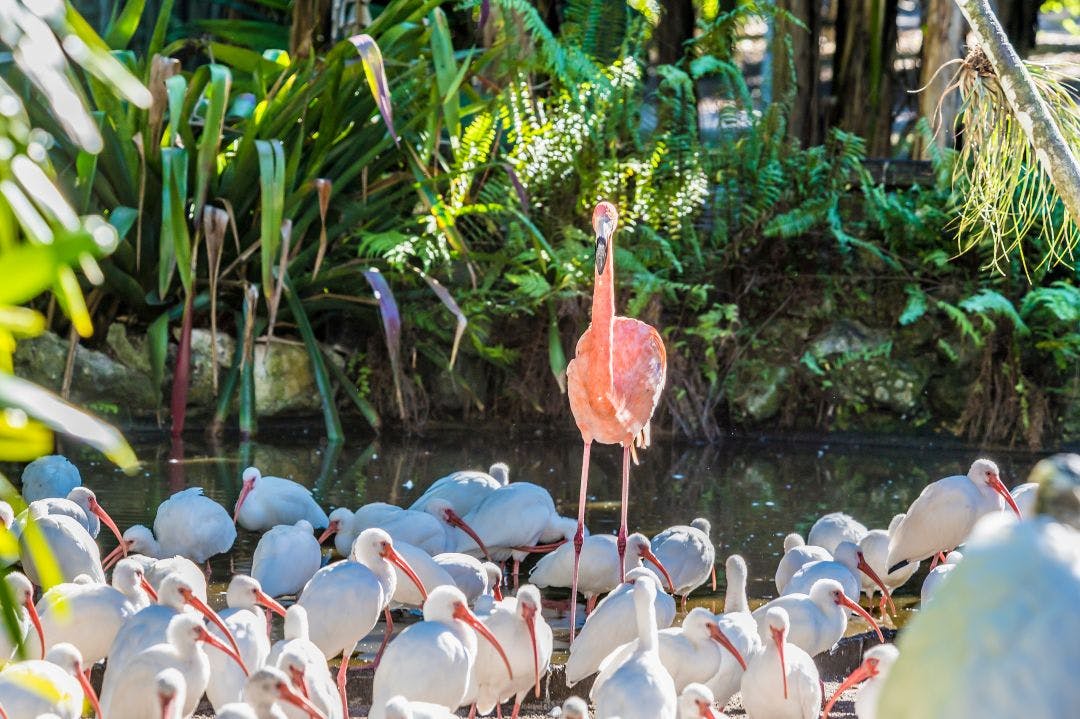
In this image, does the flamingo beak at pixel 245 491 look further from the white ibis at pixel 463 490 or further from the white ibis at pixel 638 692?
the white ibis at pixel 638 692

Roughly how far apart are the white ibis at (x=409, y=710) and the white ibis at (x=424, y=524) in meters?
1.96

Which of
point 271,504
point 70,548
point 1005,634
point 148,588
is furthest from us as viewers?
point 271,504

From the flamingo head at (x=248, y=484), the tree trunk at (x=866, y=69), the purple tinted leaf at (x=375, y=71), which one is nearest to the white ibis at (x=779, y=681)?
the flamingo head at (x=248, y=484)

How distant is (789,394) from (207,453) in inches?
174

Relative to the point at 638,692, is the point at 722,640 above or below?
below

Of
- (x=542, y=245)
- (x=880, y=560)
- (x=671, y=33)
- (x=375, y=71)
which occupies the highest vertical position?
(x=671, y=33)

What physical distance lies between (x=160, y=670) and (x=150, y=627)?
306 mm

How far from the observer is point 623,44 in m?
10.8

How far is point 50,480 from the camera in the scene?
6344 millimetres

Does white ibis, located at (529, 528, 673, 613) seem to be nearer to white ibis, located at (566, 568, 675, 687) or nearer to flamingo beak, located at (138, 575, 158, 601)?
white ibis, located at (566, 568, 675, 687)

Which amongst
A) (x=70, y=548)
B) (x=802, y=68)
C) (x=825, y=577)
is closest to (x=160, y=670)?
(x=70, y=548)

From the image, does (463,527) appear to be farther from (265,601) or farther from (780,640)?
(780,640)

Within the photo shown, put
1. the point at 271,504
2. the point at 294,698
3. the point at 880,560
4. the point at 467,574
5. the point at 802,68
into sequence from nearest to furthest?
the point at 294,698 → the point at 467,574 → the point at 880,560 → the point at 271,504 → the point at 802,68

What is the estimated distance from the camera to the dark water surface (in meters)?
6.93
